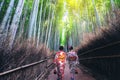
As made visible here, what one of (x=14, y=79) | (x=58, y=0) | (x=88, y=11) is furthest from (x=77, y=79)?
(x=58, y=0)

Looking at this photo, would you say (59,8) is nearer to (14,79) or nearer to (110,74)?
(110,74)

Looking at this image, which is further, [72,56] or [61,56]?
[72,56]

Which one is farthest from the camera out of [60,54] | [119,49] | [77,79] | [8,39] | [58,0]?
[58,0]

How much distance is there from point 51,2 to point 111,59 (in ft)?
79.3

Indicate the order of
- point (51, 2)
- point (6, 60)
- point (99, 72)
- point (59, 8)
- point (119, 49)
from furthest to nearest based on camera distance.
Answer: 1. point (59, 8)
2. point (51, 2)
3. point (99, 72)
4. point (119, 49)
5. point (6, 60)

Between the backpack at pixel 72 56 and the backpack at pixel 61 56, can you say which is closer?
the backpack at pixel 61 56

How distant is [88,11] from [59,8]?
702 cm

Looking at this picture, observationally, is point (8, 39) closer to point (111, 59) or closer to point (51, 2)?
point (111, 59)

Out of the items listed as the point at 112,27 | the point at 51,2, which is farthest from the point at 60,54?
the point at 51,2

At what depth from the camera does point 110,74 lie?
6301 millimetres

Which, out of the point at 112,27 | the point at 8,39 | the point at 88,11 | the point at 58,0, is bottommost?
the point at 8,39

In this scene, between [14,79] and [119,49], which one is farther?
[119,49]

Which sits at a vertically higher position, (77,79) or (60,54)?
(60,54)

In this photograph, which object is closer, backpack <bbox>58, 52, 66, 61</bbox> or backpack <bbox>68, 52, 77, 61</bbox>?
backpack <bbox>58, 52, 66, 61</bbox>
